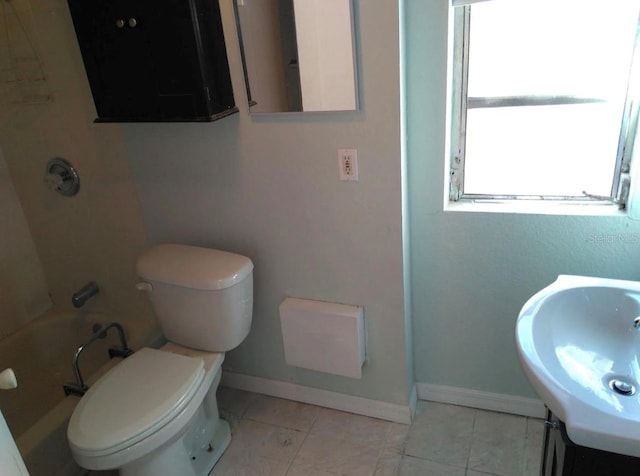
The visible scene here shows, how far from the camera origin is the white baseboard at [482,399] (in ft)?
6.08

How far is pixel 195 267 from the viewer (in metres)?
1.69

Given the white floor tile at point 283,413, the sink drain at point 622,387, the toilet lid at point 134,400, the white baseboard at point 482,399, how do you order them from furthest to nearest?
the white floor tile at point 283,413 < the white baseboard at point 482,399 < the toilet lid at point 134,400 < the sink drain at point 622,387

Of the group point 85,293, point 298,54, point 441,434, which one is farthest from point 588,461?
point 85,293

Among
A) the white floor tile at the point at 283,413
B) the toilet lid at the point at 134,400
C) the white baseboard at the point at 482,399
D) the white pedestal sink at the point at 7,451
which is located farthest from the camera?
the white floor tile at the point at 283,413

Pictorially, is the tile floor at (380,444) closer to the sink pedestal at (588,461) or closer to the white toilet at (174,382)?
the white toilet at (174,382)

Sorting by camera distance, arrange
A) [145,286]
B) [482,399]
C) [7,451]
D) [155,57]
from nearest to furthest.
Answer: [7,451], [155,57], [145,286], [482,399]

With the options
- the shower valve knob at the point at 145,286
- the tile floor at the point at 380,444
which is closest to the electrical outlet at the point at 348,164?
the shower valve knob at the point at 145,286

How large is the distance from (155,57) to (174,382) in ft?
3.37

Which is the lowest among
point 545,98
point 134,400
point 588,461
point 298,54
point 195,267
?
point 134,400

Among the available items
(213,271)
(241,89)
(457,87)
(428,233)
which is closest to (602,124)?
(457,87)

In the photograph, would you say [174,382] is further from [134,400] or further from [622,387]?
[622,387]

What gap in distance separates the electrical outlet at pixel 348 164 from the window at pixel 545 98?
377 millimetres

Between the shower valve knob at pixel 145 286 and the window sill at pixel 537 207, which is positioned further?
the shower valve knob at pixel 145 286

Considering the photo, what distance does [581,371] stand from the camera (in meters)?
1.08
